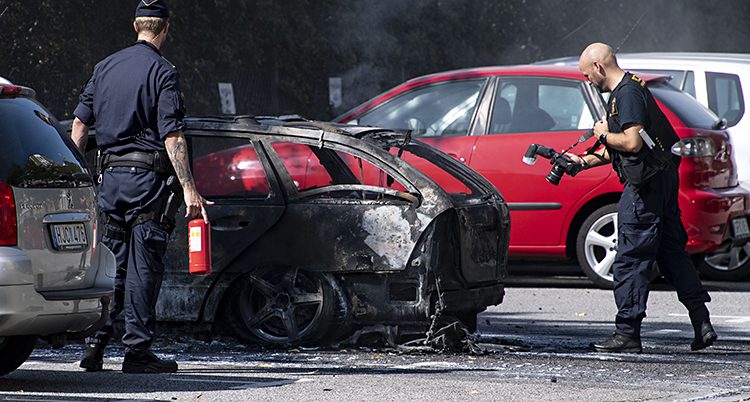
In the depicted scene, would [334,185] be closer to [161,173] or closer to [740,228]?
[161,173]

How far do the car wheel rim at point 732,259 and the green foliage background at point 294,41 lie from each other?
22.6ft

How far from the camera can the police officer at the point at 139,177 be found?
720cm

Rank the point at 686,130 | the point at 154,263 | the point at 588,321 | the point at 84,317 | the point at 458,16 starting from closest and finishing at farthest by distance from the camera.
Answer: the point at 84,317
the point at 154,263
the point at 588,321
the point at 686,130
the point at 458,16

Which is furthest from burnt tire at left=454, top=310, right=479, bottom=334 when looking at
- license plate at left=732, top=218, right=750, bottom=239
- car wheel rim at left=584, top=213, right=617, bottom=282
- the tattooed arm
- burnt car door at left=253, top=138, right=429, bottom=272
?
license plate at left=732, top=218, right=750, bottom=239

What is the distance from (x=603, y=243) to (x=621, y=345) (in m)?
3.34

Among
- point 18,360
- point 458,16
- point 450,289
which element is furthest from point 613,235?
point 458,16

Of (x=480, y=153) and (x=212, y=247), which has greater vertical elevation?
(x=480, y=153)

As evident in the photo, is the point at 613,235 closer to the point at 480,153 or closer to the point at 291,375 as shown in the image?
the point at 480,153

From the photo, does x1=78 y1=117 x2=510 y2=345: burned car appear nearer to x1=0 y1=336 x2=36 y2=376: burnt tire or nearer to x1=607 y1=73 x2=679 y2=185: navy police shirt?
x1=607 y1=73 x2=679 y2=185: navy police shirt

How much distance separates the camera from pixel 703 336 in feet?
27.8

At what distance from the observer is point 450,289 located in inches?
325

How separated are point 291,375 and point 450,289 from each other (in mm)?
1321

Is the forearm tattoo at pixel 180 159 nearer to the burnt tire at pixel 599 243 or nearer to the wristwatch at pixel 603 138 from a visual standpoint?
the wristwatch at pixel 603 138

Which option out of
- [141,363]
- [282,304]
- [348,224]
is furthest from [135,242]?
[348,224]
